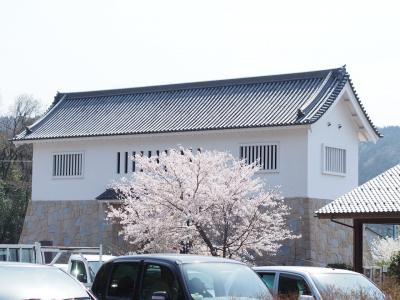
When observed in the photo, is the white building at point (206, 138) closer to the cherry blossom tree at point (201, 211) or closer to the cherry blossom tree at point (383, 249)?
the cherry blossom tree at point (383, 249)

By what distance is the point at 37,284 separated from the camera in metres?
12.0

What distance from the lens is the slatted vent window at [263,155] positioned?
118 ft

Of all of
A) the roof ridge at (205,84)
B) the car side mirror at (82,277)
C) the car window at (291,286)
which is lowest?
the car side mirror at (82,277)

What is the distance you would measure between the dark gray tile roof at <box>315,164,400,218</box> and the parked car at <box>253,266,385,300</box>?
981 centimetres

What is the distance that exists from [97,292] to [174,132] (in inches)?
974

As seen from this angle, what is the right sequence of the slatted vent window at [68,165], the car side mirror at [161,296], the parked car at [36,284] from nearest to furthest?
the car side mirror at [161,296] → the parked car at [36,284] → the slatted vent window at [68,165]

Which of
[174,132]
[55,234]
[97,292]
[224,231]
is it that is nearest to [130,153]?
[174,132]

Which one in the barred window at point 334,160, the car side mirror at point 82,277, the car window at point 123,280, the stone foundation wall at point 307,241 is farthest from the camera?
the barred window at point 334,160

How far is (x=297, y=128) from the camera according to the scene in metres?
35.2

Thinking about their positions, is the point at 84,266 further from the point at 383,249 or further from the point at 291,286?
the point at 383,249

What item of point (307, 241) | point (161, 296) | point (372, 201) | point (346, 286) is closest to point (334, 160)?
point (307, 241)

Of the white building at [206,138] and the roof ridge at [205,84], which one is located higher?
the roof ridge at [205,84]

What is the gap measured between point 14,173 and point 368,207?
3999 centimetres

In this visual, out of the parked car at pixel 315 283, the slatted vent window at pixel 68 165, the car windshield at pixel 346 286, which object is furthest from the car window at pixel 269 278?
the slatted vent window at pixel 68 165
